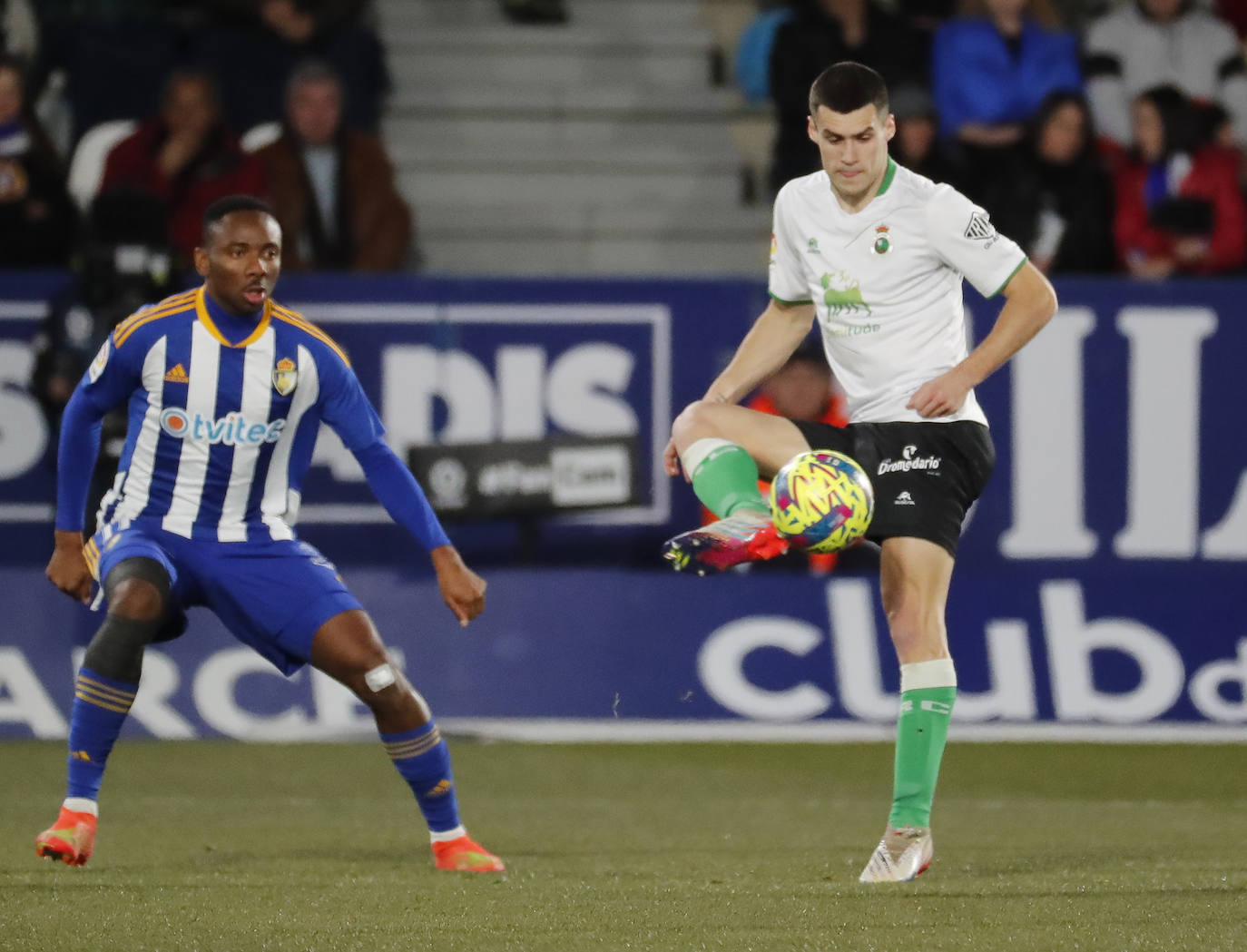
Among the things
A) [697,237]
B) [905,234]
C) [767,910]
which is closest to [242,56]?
[697,237]

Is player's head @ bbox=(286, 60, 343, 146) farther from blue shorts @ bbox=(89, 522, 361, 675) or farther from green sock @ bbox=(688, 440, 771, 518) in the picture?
green sock @ bbox=(688, 440, 771, 518)

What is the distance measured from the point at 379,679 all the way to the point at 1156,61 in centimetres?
742

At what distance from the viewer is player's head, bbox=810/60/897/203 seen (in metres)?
5.12

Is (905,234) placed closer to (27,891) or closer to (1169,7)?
(27,891)

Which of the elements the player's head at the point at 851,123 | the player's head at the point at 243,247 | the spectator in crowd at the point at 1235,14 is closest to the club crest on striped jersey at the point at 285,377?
the player's head at the point at 243,247

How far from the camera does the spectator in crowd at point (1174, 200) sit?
33.7 feet

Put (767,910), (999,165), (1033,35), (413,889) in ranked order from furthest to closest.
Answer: (1033,35) < (999,165) < (413,889) < (767,910)

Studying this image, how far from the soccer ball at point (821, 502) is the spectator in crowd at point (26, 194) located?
20.1ft

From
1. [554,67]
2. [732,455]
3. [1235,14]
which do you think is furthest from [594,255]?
[732,455]

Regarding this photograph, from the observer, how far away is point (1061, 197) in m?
10.3

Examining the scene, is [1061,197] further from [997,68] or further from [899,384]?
[899,384]

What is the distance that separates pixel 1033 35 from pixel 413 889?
7.30m

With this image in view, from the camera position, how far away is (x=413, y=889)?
200 inches

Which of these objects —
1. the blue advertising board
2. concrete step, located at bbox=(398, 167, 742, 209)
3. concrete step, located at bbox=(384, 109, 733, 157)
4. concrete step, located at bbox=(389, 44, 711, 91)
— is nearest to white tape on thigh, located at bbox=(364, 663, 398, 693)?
the blue advertising board
